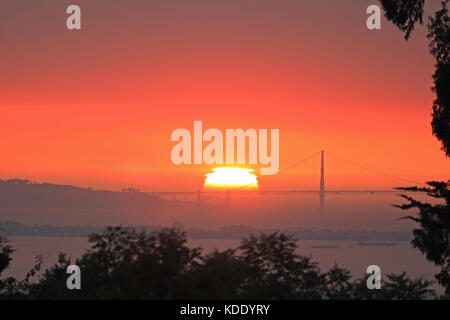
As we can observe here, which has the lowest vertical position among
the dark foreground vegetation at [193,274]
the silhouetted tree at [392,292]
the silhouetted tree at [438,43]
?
the silhouetted tree at [392,292]

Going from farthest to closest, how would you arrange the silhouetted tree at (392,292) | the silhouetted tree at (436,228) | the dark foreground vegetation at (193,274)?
the silhouetted tree at (436,228) → the silhouetted tree at (392,292) → the dark foreground vegetation at (193,274)

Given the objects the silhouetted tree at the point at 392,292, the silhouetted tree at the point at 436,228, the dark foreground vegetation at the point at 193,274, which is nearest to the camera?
the dark foreground vegetation at the point at 193,274

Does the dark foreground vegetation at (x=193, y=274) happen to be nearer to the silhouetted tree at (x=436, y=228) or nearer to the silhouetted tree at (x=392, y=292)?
the silhouetted tree at (x=392, y=292)

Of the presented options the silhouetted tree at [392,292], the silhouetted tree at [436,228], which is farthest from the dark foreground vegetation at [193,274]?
the silhouetted tree at [436,228]

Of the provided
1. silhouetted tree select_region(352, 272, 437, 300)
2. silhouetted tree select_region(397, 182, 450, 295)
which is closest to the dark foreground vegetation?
silhouetted tree select_region(352, 272, 437, 300)

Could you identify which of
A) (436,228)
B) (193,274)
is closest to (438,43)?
(436,228)

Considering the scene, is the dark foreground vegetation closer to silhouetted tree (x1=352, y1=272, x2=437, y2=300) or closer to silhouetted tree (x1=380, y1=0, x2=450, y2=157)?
silhouetted tree (x1=352, y1=272, x2=437, y2=300)

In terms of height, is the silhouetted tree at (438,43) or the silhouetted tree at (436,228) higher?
the silhouetted tree at (438,43)
